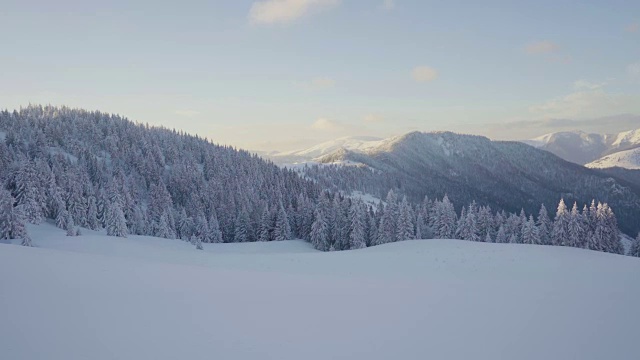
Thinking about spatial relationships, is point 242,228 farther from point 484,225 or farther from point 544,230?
point 544,230

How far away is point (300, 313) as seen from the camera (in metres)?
12.4

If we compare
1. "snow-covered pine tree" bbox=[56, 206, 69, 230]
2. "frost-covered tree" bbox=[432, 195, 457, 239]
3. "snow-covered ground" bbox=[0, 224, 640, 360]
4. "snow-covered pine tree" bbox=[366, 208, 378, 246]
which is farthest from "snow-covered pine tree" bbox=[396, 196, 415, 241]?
"snow-covered pine tree" bbox=[56, 206, 69, 230]

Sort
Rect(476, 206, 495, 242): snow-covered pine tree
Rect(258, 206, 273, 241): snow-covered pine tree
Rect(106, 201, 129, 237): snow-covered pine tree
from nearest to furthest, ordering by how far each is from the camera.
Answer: Rect(106, 201, 129, 237): snow-covered pine tree, Rect(476, 206, 495, 242): snow-covered pine tree, Rect(258, 206, 273, 241): snow-covered pine tree

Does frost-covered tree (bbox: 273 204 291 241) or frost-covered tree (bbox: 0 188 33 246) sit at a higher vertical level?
frost-covered tree (bbox: 0 188 33 246)

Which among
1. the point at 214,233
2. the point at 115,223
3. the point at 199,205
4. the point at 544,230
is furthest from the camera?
the point at 199,205

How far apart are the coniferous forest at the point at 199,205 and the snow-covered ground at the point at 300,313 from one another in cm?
2996

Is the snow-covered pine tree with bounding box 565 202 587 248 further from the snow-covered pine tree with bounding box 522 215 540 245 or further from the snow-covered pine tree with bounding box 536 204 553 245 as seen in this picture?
the snow-covered pine tree with bounding box 536 204 553 245

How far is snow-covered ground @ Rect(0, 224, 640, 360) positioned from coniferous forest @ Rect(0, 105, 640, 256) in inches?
1179

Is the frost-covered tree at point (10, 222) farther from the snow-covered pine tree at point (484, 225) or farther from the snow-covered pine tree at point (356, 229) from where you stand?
the snow-covered pine tree at point (484, 225)

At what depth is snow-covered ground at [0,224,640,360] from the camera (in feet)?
31.7

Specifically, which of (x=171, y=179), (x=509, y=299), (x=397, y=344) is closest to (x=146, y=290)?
(x=397, y=344)

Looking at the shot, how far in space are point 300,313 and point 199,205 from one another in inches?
3124

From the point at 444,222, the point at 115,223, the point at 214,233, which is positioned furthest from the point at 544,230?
the point at 115,223

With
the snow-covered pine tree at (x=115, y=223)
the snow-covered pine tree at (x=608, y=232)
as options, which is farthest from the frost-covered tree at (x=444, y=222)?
the snow-covered pine tree at (x=115, y=223)
